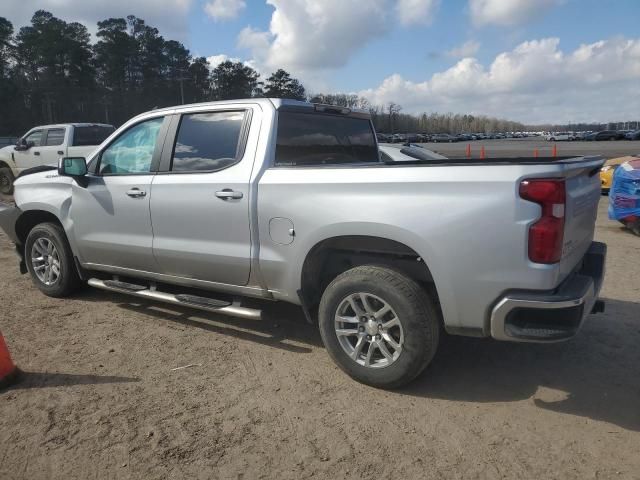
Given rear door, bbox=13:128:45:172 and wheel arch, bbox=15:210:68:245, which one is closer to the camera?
wheel arch, bbox=15:210:68:245

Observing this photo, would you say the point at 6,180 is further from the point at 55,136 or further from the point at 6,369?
the point at 6,369

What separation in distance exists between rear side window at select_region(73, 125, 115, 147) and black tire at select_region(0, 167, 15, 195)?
305cm

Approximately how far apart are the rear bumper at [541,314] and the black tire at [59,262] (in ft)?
14.1

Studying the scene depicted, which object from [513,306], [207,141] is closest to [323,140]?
[207,141]

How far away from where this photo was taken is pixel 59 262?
5.43 metres

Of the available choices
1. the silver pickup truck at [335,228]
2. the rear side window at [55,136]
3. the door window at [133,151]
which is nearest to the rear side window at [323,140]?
the silver pickup truck at [335,228]

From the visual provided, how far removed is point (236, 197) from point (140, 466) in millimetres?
1935

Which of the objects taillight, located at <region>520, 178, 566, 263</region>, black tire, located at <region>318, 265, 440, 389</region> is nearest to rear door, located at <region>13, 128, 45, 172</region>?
black tire, located at <region>318, 265, 440, 389</region>

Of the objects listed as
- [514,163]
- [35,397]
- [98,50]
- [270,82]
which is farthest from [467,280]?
[98,50]

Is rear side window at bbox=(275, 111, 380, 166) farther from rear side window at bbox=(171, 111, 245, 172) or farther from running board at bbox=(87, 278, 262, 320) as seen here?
running board at bbox=(87, 278, 262, 320)

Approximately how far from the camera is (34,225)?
5754mm

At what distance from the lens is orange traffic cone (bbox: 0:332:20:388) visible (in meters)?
3.60

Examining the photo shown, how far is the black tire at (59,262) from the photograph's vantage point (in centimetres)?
529

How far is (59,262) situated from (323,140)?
3.10 m
